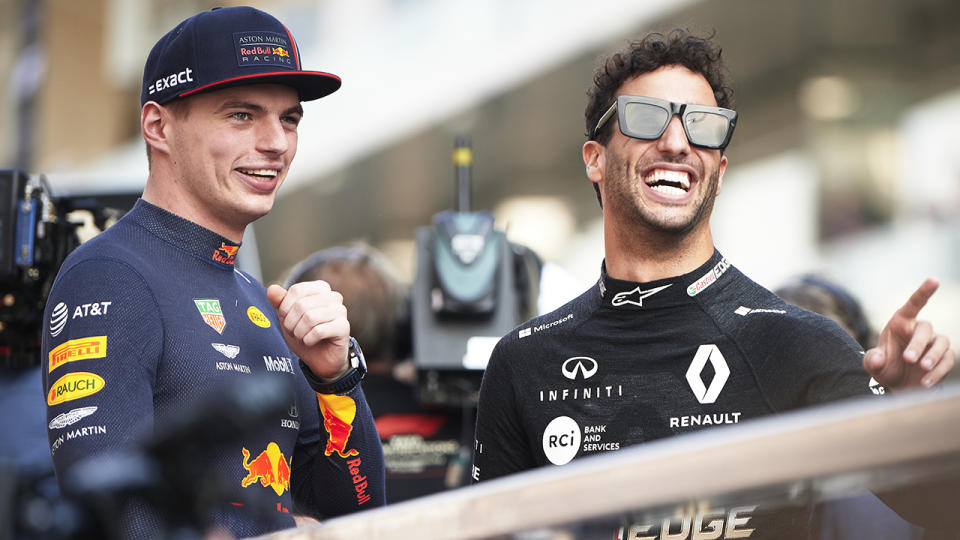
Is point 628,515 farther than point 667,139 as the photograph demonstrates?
No

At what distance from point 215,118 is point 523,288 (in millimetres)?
1940

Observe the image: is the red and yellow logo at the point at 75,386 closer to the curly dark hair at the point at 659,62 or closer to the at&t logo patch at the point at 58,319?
the at&t logo patch at the point at 58,319

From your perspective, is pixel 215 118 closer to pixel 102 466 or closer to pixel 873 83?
pixel 102 466

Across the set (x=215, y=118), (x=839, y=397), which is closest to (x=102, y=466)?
(x=215, y=118)

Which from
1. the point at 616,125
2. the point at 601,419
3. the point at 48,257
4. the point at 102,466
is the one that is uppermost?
the point at 616,125

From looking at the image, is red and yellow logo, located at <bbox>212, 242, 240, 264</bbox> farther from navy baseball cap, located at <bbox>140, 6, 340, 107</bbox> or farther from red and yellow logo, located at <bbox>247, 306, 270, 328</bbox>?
navy baseball cap, located at <bbox>140, 6, 340, 107</bbox>

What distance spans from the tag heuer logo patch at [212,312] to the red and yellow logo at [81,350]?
233mm

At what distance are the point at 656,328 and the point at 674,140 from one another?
0.38 metres

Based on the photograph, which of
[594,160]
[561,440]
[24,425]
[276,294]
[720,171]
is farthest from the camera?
[24,425]

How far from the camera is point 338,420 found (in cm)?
233

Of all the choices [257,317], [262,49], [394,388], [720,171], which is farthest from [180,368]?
[394,388]

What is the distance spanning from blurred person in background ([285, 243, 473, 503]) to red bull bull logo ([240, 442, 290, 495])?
169 cm

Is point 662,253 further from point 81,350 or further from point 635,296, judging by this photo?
point 81,350

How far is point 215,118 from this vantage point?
2.33 meters
